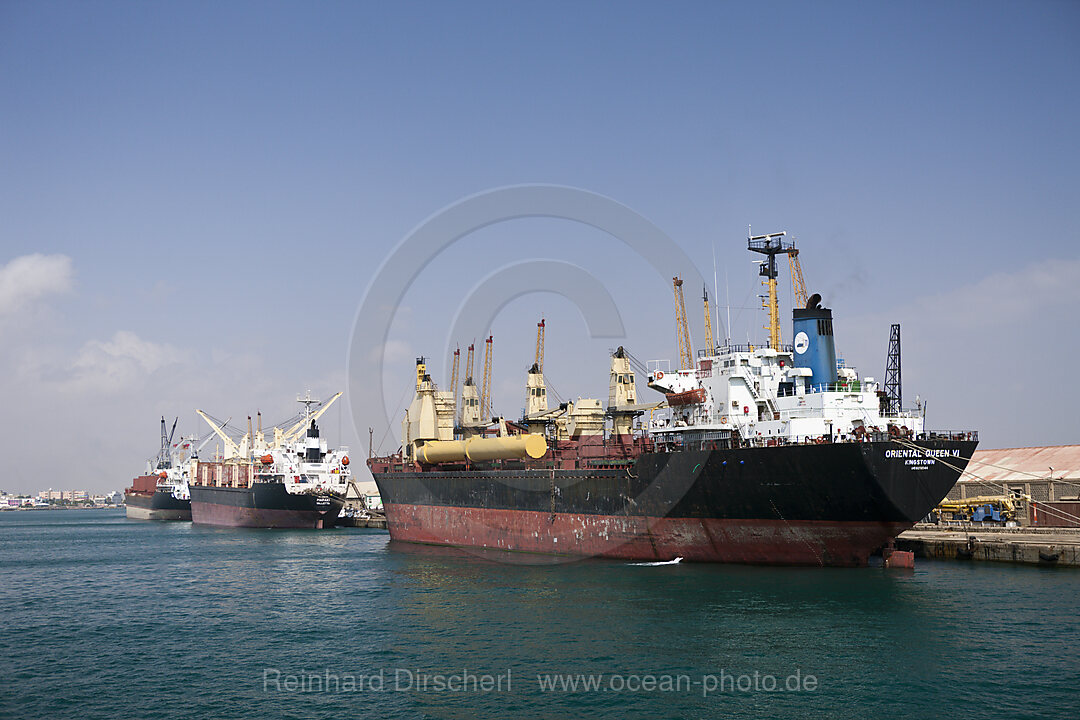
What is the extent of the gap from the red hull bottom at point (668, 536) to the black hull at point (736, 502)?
55 millimetres

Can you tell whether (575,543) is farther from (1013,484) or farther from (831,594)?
(1013,484)

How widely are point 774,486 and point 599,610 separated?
9831 millimetres

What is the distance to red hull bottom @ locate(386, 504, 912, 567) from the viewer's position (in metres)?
33.2

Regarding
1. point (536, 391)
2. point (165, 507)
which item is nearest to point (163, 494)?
point (165, 507)

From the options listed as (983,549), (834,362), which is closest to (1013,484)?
(983,549)

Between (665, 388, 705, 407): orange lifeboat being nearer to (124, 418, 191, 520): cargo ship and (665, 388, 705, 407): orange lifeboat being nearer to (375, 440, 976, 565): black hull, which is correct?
(375, 440, 976, 565): black hull

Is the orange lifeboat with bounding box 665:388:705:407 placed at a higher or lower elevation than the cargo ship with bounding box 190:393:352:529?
higher

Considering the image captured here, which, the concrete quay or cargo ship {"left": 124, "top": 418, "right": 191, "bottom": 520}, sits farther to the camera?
A: cargo ship {"left": 124, "top": 418, "right": 191, "bottom": 520}

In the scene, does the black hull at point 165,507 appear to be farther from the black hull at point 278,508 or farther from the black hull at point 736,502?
the black hull at point 736,502

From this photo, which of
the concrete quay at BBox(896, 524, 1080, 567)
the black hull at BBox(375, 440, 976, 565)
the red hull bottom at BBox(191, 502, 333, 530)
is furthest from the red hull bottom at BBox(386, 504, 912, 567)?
the red hull bottom at BBox(191, 502, 333, 530)

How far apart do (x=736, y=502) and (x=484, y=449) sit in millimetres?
19268

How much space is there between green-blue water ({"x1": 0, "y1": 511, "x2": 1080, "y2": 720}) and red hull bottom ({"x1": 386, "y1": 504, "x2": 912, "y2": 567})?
1085 millimetres

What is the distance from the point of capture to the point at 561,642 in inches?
953

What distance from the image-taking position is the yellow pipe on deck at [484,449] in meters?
46.2
